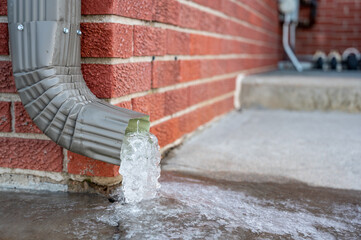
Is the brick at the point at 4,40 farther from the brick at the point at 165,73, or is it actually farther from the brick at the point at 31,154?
the brick at the point at 165,73

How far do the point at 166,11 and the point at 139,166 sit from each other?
0.73m

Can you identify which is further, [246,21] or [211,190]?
[246,21]

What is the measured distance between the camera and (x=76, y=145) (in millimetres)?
1182

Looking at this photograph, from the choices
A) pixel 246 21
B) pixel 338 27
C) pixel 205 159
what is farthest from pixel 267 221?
pixel 338 27

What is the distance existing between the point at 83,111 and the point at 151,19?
532 mm

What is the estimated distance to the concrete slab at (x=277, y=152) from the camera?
5.21 feet

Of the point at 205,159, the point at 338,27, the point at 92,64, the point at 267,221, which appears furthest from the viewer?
the point at 338,27

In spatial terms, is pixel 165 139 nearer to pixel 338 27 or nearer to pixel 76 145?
pixel 76 145

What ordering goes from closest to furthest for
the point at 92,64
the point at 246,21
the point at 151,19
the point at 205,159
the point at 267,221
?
the point at 267,221 → the point at 92,64 → the point at 151,19 → the point at 205,159 → the point at 246,21

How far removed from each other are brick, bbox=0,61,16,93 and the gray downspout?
0.14 meters

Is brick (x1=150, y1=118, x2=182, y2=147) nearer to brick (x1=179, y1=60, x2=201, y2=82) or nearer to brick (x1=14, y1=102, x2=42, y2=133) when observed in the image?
brick (x1=179, y1=60, x2=201, y2=82)

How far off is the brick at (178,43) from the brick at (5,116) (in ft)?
2.21

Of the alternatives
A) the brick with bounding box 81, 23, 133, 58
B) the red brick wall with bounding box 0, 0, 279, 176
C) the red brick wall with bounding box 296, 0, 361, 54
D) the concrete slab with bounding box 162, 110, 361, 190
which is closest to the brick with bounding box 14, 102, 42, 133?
the red brick wall with bounding box 0, 0, 279, 176

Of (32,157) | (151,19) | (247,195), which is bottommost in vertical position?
(247,195)
